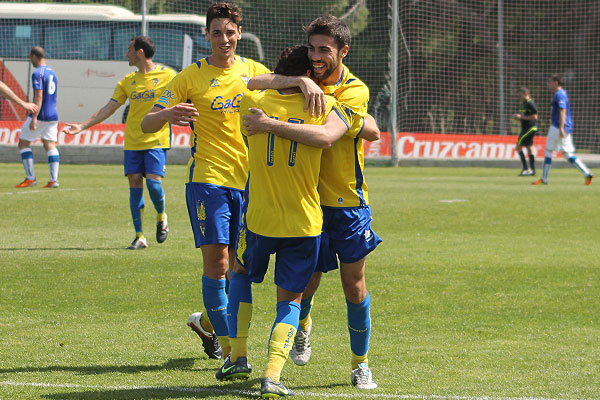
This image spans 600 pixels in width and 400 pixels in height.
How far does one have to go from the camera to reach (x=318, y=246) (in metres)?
4.59

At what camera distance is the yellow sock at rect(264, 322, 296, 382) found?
4.43m

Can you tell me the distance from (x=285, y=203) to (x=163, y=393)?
119cm

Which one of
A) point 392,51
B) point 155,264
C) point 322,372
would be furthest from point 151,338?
point 392,51

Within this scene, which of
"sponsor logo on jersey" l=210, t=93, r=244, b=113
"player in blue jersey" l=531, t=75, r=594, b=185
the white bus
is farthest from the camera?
the white bus

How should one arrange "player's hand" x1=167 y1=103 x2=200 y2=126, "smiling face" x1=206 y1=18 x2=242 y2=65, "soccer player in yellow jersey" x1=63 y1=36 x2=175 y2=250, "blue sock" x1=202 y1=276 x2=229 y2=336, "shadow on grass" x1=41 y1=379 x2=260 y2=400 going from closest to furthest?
"shadow on grass" x1=41 y1=379 x2=260 y2=400 → "player's hand" x1=167 y1=103 x2=200 y2=126 → "blue sock" x1=202 y1=276 x2=229 y2=336 → "smiling face" x1=206 y1=18 x2=242 y2=65 → "soccer player in yellow jersey" x1=63 y1=36 x2=175 y2=250

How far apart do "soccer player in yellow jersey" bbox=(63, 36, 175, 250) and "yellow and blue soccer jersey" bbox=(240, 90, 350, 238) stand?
5.77 meters

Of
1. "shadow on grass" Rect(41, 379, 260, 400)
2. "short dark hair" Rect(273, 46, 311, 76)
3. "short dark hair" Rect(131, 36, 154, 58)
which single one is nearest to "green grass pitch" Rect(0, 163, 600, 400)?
"shadow on grass" Rect(41, 379, 260, 400)

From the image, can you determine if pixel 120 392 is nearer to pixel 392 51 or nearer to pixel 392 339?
pixel 392 339

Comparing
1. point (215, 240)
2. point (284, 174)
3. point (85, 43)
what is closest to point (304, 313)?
point (215, 240)

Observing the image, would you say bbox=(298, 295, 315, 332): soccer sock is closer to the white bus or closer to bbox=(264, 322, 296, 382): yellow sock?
bbox=(264, 322, 296, 382): yellow sock

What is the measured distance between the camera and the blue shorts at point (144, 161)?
1030 centimetres

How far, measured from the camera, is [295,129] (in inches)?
173

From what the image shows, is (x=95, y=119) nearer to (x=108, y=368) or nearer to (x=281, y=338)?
(x=108, y=368)

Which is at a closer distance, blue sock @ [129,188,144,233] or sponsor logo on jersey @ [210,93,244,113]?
sponsor logo on jersey @ [210,93,244,113]
